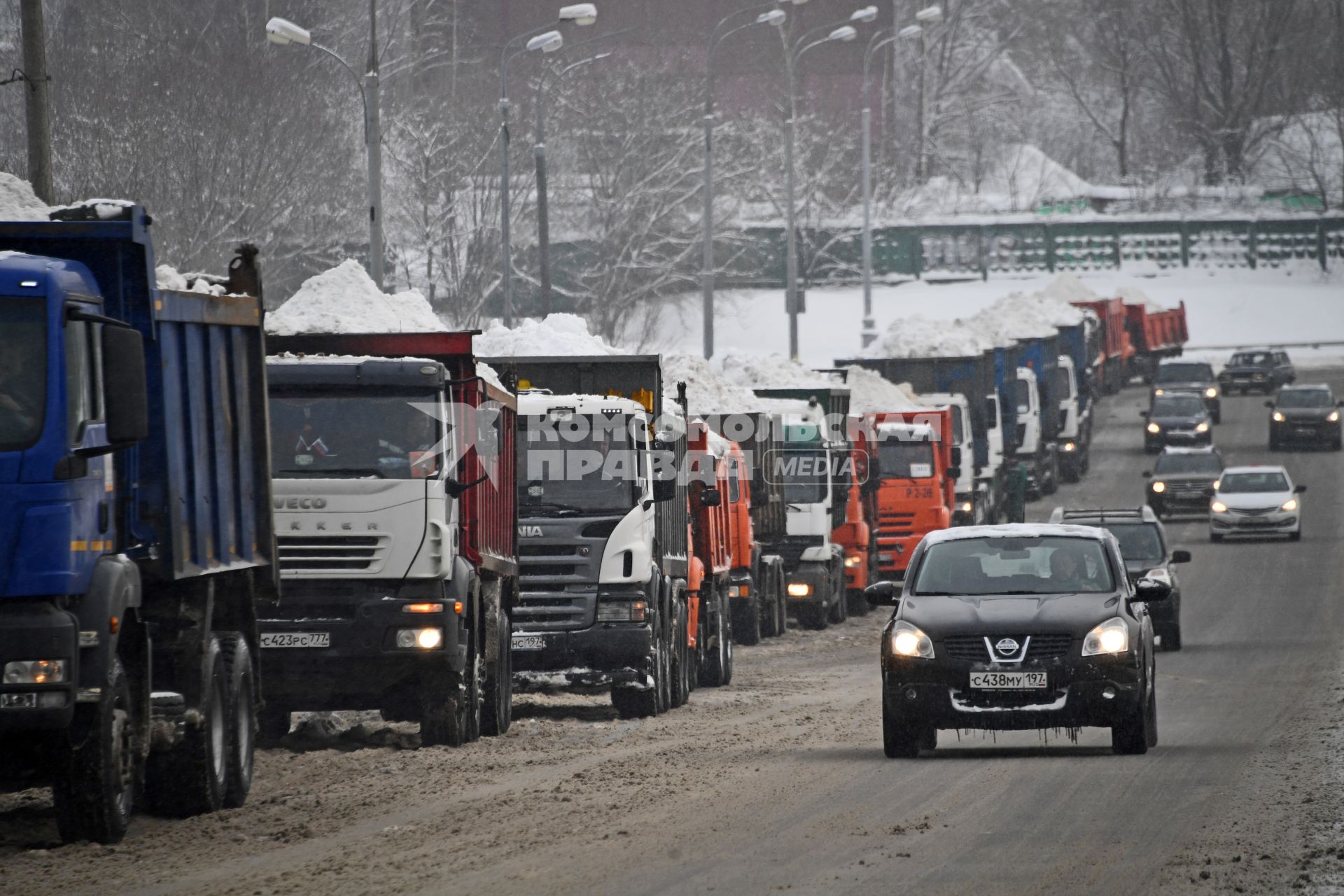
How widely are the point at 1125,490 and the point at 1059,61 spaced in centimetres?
6449

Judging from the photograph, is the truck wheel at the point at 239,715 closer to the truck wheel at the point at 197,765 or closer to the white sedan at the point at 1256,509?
the truck wheel at the point at 197,765

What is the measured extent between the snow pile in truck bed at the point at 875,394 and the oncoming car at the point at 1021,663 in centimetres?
2447

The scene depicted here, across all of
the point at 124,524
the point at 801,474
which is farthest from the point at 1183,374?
the point at 124,524

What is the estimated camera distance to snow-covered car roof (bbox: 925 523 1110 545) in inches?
609

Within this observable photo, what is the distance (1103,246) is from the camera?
90.3m

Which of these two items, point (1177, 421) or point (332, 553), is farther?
point (1177, 421)

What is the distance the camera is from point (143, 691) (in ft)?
36.3

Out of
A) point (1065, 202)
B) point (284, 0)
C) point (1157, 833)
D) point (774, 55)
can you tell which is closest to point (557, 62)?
point (284, 0)

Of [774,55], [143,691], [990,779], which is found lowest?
[990,779]

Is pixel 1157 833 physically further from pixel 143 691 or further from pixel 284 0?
pixel 284 0

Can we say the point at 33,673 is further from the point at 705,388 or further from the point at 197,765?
the point at 705,388

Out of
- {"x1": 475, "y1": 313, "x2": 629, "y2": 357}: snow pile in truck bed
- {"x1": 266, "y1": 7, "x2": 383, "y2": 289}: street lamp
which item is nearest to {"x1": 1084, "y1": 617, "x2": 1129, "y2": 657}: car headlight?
{"x1": 475, "y1": 313, "x2": 629, "y2": 357}: snow pile in truck bed

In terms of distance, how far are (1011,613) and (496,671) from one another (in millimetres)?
4516

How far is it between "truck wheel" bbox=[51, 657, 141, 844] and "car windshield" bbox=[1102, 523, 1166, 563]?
18.7 meters
